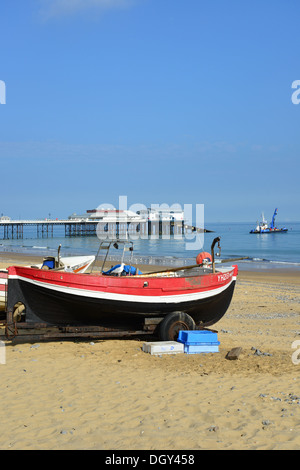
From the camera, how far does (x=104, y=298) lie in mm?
11047

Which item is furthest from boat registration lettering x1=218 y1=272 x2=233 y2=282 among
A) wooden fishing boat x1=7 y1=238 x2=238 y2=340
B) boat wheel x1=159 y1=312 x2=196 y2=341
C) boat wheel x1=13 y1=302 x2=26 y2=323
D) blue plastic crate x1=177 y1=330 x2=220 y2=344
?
boat wheel x1=13 y1=302 x2=26 y2=323

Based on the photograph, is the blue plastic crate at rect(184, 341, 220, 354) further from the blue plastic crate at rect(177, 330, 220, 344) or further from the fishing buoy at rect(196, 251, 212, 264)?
the fishing buoy at rect(196, 251, 212, 264)

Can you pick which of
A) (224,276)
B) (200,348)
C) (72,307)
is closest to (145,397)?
(200,348)

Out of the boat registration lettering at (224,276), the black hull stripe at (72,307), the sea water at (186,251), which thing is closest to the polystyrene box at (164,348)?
the black hull stripe at (72,307)

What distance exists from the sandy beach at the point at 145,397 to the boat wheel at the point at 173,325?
681 millimetres

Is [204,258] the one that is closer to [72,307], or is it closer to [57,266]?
[57,266]

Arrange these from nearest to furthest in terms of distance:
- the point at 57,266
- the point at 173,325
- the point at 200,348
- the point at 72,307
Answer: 1. the point at 200,348
2. the point at 72,307
3. the point at 173,325
4. the point at 57,266

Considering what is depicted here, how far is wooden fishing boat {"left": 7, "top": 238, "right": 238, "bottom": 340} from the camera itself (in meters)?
10.8

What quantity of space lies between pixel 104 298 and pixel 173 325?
1.76 meters

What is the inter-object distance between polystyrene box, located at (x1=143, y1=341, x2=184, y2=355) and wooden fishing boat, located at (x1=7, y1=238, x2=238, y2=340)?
2.28ft

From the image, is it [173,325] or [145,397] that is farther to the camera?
[173,325]

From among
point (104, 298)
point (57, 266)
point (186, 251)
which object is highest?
point (57, 266)
